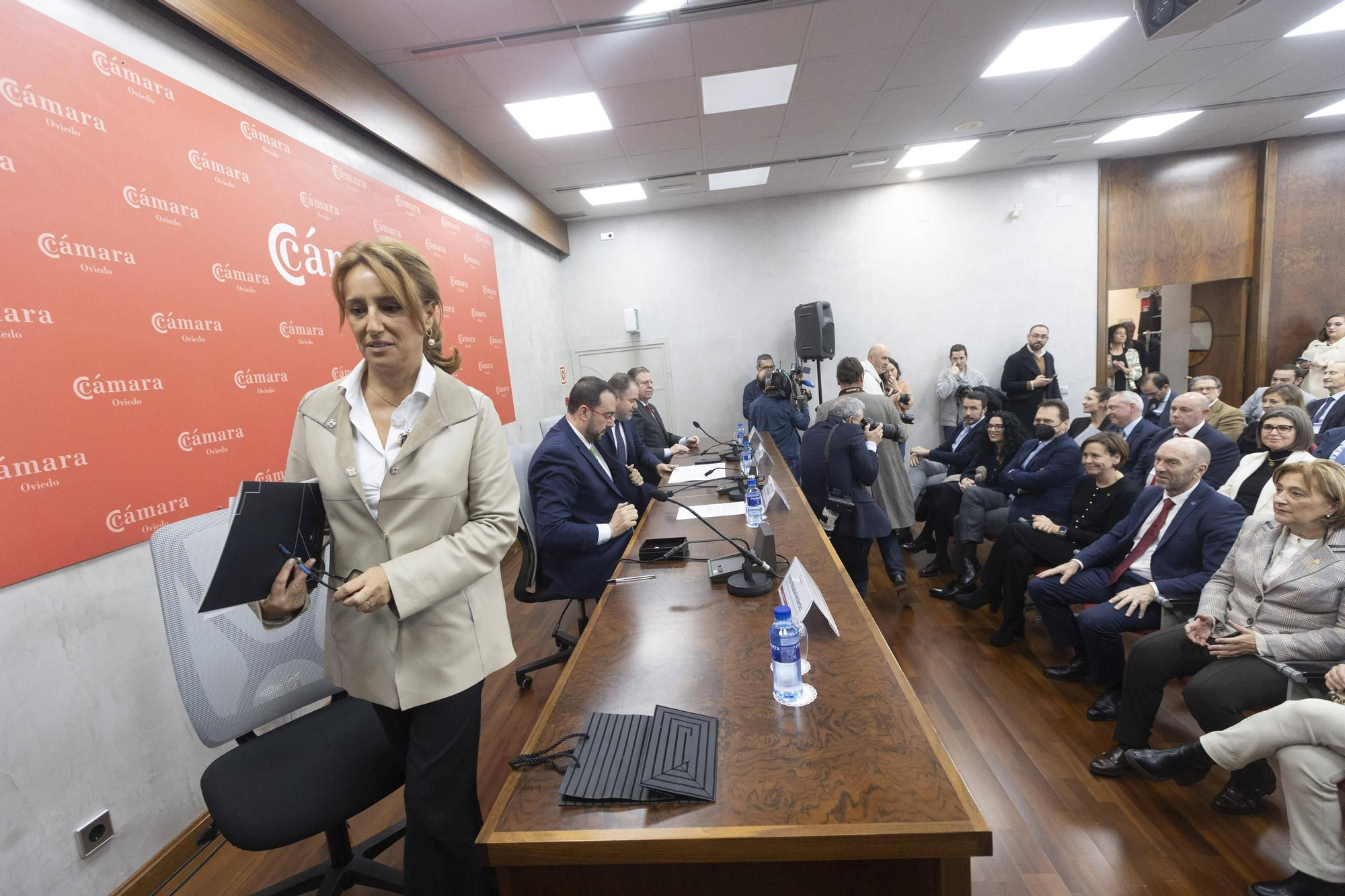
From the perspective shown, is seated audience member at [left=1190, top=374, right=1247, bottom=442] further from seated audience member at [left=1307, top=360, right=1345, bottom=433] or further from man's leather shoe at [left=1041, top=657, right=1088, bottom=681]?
man's leather shoe at [left=1041, top=657, right=1088, bottom=681]

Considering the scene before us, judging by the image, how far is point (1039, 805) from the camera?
189 cm

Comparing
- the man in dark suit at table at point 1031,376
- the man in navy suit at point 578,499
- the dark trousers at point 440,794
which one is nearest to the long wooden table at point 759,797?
the dark trousers at point 440,794

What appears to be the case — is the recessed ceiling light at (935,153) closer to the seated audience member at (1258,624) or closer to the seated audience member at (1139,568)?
the seated audience member at (1139,568)

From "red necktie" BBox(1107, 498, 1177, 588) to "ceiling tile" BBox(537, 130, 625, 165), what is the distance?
→ 4235 millimetres

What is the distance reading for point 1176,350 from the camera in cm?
734

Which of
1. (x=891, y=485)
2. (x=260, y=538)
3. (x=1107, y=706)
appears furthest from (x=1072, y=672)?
(x=260, y=538)

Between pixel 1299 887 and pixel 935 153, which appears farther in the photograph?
pixel 935 153

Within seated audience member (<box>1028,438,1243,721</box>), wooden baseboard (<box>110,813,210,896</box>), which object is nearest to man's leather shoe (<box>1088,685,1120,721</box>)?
seated audience member (<box>1028,438,1243,721</box>)

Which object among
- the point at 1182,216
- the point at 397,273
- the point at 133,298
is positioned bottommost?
the point at 397,273

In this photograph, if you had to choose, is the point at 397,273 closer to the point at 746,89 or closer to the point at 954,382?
the point at 746,89

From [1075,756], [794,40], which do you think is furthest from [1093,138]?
[1075,756]

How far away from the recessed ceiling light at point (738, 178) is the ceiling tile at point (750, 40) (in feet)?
6.86

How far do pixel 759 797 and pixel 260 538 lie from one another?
0.98 meters

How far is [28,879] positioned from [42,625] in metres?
0.64
